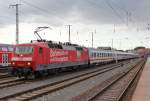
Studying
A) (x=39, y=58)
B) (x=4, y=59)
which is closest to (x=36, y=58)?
(x=39, y=58)

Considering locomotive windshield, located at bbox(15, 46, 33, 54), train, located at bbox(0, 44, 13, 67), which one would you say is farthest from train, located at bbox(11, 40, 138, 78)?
train, located at bbox(0, 44, 13, 67)

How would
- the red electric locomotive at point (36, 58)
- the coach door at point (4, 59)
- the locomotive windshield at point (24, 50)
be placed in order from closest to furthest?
the red electric locomotive at point (36, 58), the locomotive windshield at point (24, 50), the coach door at point (4, 59)

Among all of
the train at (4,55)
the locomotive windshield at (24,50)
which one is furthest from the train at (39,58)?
the train at (4,55)

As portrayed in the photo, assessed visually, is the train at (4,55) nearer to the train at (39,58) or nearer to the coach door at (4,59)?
the coach door at (4,59)

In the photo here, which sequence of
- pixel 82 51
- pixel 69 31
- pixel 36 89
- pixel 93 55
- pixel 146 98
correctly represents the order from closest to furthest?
pixel 146 98, pixel 36 89, pixel 82 51, pixel 93 55, pixel 69 31

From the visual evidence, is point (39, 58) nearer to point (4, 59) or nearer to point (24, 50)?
point (24, 50)

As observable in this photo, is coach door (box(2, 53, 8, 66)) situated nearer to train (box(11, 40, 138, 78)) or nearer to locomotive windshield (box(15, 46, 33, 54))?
train (box(11, 40, 138, 78))

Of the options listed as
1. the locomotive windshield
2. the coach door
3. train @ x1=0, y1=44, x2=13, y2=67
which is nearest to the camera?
the locomotive windshield

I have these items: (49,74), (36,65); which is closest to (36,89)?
(36,65)

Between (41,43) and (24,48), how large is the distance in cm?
182

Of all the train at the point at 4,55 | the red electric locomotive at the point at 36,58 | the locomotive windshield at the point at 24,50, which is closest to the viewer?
the red electric locomotive at the point at 36,58

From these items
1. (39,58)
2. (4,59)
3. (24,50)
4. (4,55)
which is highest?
(24,50)

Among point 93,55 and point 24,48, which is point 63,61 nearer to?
point 24,48

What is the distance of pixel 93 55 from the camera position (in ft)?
163
